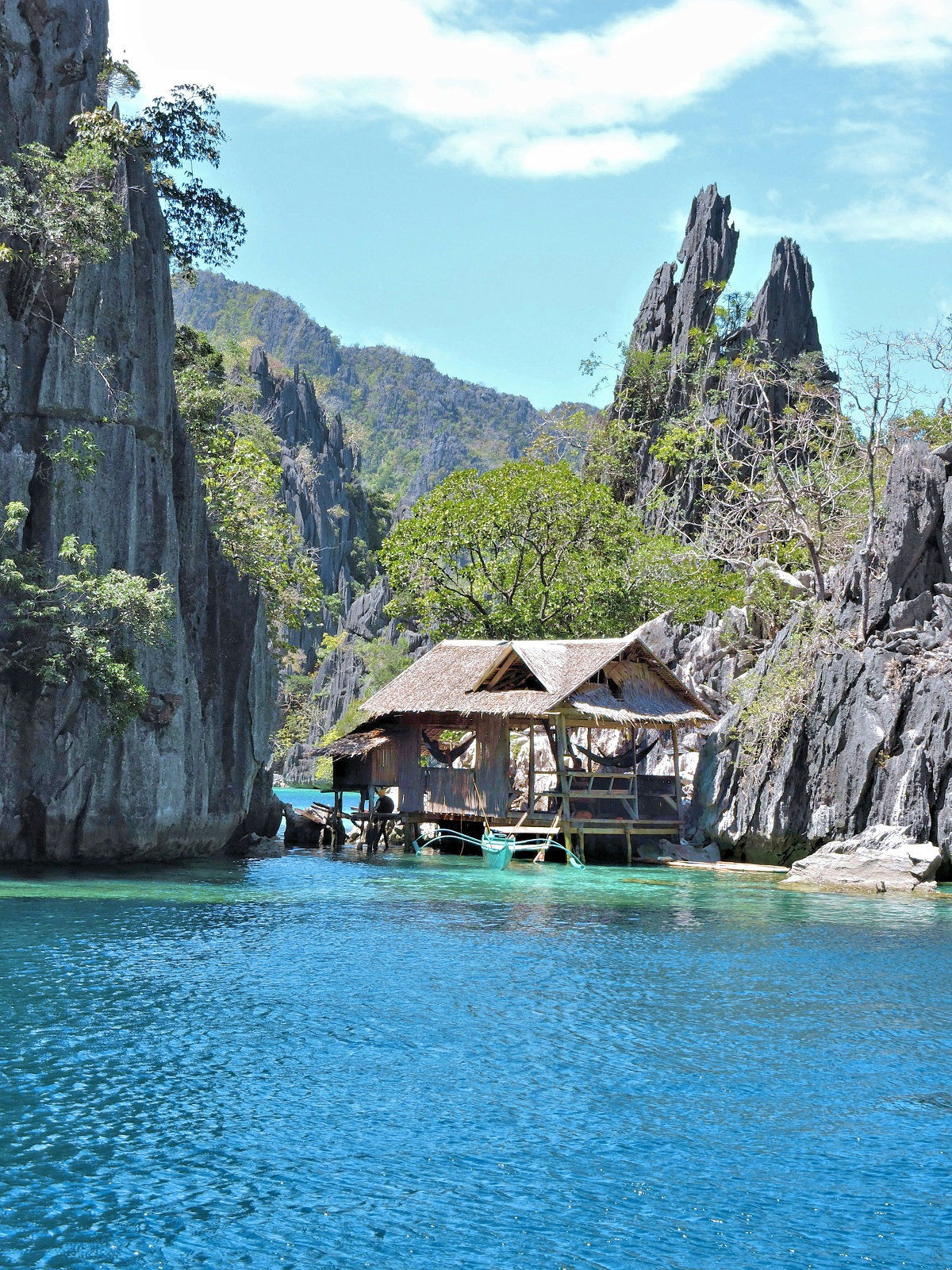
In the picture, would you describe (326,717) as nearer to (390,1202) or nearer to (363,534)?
(363,534)

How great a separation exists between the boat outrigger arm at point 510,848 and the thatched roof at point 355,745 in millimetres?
3560

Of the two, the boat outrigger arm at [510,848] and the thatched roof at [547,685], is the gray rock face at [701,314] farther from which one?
the boat outrigger arm at [510,848]

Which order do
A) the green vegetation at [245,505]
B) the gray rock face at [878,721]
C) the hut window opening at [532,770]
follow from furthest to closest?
1. the green vegetation at [245,505]
2. the hut window opening at [532,770]
3. the gray rock face at [878,721]

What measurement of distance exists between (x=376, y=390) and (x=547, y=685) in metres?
113

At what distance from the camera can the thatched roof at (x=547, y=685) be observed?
2642 centimetres

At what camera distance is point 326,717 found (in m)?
74.6

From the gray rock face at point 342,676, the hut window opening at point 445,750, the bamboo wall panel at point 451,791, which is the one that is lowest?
the bamboo wall panel at point 451,791

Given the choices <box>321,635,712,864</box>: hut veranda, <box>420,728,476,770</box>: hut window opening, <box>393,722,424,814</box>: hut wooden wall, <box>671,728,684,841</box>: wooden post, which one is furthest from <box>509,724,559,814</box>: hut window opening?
<box>671,728,684,841</box>: wooden post

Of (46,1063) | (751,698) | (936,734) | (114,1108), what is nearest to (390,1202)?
(114,1108)

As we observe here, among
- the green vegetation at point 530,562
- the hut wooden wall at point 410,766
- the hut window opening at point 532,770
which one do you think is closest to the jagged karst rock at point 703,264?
the green vegetation at point 530,562

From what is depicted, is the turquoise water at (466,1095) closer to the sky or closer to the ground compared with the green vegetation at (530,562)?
closer to the ground

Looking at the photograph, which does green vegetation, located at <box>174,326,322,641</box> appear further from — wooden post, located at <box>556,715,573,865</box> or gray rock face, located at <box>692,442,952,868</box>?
gray rock face, located at <box>692,442,952,868</box>

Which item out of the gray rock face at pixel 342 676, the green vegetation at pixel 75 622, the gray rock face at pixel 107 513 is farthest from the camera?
the gray rock face at pixel 342 676

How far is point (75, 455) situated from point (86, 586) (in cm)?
246
